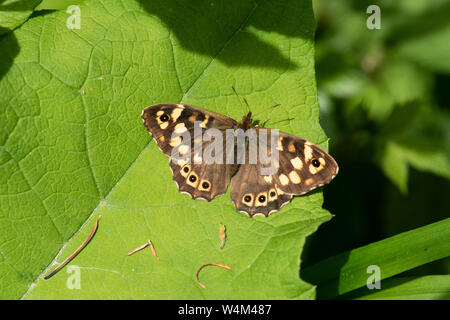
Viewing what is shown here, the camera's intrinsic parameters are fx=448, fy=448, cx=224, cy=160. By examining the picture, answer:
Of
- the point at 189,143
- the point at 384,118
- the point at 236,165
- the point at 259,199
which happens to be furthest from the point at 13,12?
the point at 384,118

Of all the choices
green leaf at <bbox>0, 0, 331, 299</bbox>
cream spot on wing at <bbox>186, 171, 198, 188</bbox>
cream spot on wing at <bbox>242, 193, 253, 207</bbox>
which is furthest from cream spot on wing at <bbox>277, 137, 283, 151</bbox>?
cream spot on wing at <bbox>186, 171, 198, 188</bbox>

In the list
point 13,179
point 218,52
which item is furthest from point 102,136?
point 218,52

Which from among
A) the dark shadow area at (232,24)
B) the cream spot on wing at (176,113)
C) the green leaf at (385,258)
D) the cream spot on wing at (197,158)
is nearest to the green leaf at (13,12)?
the dark shadow area at (232,24)

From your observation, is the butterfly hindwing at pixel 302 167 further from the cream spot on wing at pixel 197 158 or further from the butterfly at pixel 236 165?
the cream spot on wing at pixel 197 158

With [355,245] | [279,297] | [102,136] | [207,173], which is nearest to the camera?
[279,297]

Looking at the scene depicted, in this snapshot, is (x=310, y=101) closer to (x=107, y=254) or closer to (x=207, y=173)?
(x=207, y=173)

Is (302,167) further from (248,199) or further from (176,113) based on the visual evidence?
(176,113)

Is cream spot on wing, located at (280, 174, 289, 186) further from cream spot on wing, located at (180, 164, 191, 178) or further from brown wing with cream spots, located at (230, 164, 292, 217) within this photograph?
cream spot on wing, located at (180, 164, 191, 178)
